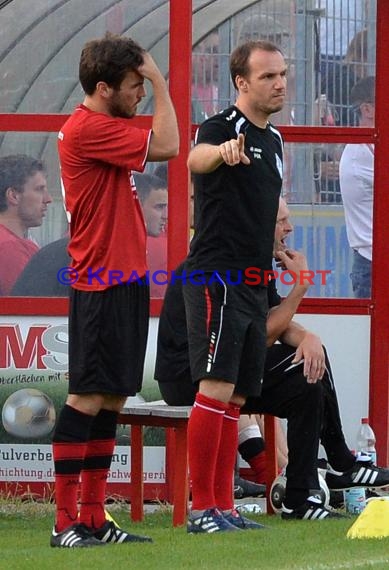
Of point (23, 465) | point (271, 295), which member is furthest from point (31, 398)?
point (271, 295)

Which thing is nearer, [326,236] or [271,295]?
[271,295]

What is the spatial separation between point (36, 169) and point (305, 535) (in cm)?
286

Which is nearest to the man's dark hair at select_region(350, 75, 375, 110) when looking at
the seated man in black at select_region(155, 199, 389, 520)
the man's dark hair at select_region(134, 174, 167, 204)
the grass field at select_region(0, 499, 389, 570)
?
the man's dark hair at select_region(134, 174, 167, 204)

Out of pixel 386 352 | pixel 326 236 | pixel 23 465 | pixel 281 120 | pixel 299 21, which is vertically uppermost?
pixel 299 21

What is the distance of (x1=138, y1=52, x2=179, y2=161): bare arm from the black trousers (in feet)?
4.40

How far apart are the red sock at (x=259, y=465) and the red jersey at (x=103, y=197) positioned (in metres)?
1.95

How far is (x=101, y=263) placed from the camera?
18.2ft

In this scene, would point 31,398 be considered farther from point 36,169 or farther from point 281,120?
point 281,120

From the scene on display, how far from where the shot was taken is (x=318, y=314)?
8.12 m

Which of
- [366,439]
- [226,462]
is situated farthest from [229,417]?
[366,439]

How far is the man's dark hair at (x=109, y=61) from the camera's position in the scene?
5.58 meters

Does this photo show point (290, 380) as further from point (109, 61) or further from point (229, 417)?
point (109, 61)

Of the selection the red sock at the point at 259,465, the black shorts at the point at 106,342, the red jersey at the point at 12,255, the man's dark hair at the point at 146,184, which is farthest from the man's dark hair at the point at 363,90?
the black shorts at the point at 106,342

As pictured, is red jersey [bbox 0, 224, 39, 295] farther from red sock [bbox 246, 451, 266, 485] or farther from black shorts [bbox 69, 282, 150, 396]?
black shorts [bbox 69, 282, 150, 396]
